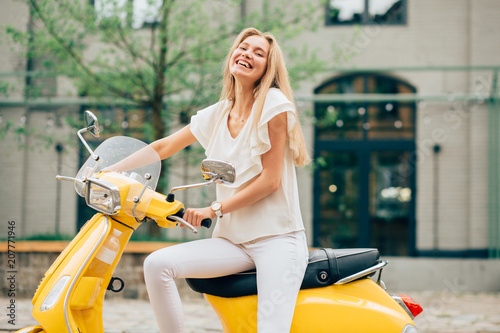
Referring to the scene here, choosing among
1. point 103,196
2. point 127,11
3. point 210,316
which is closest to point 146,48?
point 127,11

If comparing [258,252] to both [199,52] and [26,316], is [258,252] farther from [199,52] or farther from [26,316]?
[199,52]

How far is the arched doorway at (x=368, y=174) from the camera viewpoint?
9953mm

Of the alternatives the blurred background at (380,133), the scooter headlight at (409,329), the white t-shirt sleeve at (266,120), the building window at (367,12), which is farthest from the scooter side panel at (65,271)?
the building window at (367,12)

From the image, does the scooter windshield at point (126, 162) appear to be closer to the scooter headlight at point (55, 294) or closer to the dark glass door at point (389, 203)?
the scooter headlight at point (55, 294)

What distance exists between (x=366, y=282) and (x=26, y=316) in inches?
159

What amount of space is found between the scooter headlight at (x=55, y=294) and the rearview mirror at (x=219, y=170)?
0.62 meters

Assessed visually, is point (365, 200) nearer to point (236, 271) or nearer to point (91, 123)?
point (236, 271)

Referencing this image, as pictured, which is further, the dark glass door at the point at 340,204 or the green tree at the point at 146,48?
the dark glass door at the point at 340,204

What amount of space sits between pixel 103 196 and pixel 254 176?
596 mm

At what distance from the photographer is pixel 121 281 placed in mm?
2107

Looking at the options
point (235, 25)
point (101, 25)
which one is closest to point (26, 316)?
point (101, 25)

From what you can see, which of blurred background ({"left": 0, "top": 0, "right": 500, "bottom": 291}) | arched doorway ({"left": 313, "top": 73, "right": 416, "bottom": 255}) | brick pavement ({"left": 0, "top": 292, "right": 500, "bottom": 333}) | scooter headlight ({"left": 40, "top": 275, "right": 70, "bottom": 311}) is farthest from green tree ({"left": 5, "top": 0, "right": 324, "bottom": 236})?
scooter headlight ({"left": 40, "top": 275, "right": 70, "bottom": 311})

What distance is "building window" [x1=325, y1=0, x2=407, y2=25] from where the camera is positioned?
1011 centimetres

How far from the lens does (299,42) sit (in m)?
10.1
